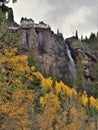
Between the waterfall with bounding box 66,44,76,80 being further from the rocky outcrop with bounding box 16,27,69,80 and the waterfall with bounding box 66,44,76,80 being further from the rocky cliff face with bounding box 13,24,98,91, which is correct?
the rocky outcrop with bounding box 16,27,69,80

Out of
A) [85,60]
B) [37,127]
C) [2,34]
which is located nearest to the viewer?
[2,34]

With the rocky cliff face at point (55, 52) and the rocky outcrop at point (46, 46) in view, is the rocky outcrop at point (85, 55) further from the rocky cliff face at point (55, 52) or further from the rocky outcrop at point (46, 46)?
the rocky outcrop at point (46, 46)

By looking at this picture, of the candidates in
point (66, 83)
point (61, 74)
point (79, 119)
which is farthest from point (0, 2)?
point (61, 74)

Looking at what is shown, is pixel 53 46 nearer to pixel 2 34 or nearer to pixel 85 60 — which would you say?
pixel 85 60

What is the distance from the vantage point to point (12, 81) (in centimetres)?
2392

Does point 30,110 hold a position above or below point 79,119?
above

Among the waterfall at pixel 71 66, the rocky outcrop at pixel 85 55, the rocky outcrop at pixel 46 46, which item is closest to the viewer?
the rocky outcrop at pixel 46 46

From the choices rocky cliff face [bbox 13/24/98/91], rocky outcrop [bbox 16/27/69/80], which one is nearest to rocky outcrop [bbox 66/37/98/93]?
rocky cliff face [bbox 13/24/98/91]

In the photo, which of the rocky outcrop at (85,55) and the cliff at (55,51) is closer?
the cliff at (55,51)

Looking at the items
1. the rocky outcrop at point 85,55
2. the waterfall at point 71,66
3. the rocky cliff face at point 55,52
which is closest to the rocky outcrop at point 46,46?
the rocky cliff face at point 55,52

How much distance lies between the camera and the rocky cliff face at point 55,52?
167125 mm

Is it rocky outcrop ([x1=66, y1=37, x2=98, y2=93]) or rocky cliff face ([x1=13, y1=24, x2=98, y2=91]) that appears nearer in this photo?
rocky cliff face ([x1=13, y1=24, x2=98, y2=91])

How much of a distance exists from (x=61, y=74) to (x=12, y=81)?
5659 inches

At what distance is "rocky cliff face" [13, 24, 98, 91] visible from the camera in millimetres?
167125
